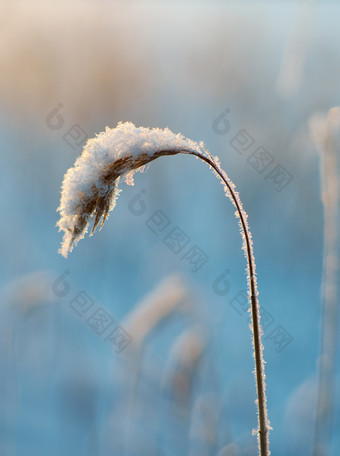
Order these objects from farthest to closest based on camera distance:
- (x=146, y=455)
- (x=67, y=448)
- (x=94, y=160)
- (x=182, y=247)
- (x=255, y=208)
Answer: (x=255, y=208) < (x=182, y=247) < (x=67, y=448) < (x=146, y=455) < (x=94, y=160)

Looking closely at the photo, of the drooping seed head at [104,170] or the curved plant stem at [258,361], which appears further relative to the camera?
the drooping seed head at [104,170]

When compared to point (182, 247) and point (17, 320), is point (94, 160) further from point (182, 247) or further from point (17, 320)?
point (182, 247)

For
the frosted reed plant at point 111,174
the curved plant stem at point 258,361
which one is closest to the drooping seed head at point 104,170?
the frosted reed plant at point 111,174

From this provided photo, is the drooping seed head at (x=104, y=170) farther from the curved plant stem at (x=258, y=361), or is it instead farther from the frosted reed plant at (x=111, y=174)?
the curved plant stem at (x=258, y=361)

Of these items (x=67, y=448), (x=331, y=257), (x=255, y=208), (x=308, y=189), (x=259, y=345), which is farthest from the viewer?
(x=255, y=208)

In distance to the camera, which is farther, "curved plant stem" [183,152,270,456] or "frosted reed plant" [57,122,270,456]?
"frosted reed plant" [57,122,270,456]

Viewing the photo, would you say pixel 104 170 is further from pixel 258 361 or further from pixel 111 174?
pixel 258 361

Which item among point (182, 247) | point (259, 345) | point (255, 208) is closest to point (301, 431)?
point (182, 247)

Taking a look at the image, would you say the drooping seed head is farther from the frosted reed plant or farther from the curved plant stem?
the curved plant stem

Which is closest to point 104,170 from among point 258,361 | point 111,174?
point 111,174

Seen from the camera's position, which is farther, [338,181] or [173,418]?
[173,418]

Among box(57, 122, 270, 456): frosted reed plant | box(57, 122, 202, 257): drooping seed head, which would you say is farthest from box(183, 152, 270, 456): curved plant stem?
box(57, 122, 202, 257): drooping seed head
